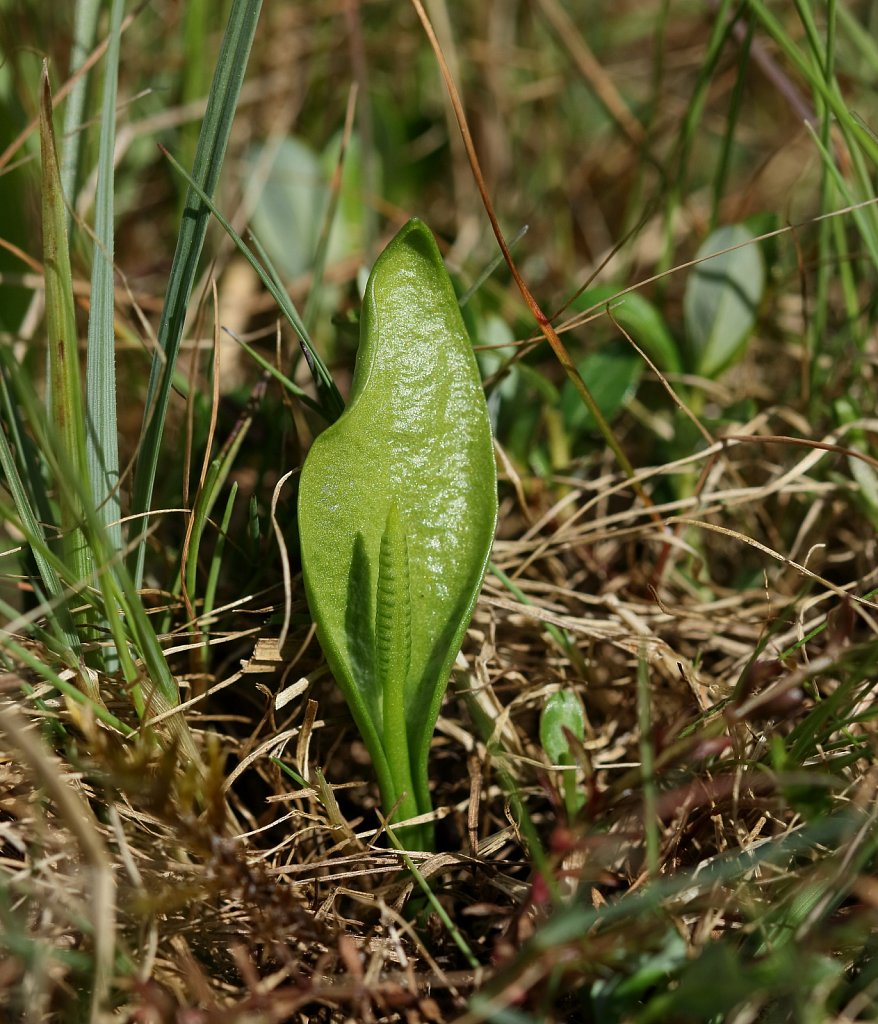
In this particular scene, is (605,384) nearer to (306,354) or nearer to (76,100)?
(306,354)

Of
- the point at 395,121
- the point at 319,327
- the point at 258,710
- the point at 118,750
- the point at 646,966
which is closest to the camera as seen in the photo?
the point at 646,966

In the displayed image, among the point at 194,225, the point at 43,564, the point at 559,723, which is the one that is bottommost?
the point at 559,723

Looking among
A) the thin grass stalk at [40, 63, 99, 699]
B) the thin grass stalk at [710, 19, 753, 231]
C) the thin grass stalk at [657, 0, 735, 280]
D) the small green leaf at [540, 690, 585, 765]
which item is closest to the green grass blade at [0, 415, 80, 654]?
the thin grass stalk at [40, 63, 99, 699]

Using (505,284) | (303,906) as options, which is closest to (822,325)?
(505,284)

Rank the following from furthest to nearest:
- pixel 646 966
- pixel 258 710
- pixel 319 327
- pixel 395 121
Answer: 1. pixel 395 121
2. pixel 319 327
3. pixel 258 710
4. pixel 646 966

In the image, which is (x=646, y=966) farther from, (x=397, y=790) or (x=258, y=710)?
(x=258, y=710)

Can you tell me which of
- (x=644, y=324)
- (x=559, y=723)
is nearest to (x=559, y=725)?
(x=559, y=723)

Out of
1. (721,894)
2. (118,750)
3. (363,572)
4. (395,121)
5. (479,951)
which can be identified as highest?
(395,121)
